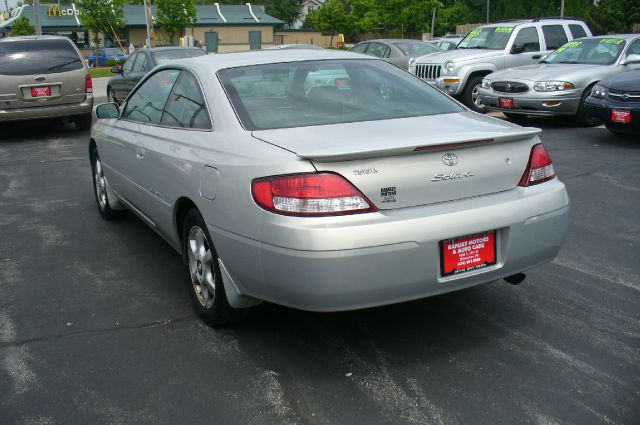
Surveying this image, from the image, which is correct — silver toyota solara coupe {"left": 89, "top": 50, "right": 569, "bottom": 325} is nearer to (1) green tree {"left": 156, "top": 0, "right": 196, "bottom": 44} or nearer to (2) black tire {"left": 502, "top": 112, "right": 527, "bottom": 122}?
(2) black tire {"left": 502, "top": 112, "right": 527, "bottom": 122}

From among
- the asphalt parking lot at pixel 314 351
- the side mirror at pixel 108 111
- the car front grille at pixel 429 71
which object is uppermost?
the side mirror at pixel 108 111

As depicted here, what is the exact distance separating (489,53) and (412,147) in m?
11.8

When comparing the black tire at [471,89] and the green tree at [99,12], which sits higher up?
the green tree at [99,12]

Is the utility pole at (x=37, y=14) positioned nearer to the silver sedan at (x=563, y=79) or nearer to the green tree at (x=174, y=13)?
the silver sedan at (x=563, y=79)

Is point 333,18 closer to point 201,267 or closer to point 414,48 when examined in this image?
point 414,48

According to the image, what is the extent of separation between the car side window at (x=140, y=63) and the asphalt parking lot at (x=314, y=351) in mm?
9168

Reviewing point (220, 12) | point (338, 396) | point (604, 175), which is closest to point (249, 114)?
point (338, 396)

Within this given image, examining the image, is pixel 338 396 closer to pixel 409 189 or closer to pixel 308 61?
pixel 409 189

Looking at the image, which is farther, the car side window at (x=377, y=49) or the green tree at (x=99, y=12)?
the green tree at (x=99, y=12)

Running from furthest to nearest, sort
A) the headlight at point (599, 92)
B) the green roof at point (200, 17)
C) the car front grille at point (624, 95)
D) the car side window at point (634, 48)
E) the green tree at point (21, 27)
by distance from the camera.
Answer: the green roof at point (200, 17) < the green tree at point (21, 27) < the car side window at point (634, 48) < the headlight at point (599, 92) < the car front grille at point (624, 95)

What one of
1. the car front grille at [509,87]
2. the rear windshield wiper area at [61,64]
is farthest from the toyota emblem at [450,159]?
the rear windshield wiper area at [61,64]

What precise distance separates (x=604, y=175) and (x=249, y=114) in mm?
5487

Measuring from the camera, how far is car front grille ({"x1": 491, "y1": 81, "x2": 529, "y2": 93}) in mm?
11668

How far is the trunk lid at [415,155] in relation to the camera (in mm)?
3172
